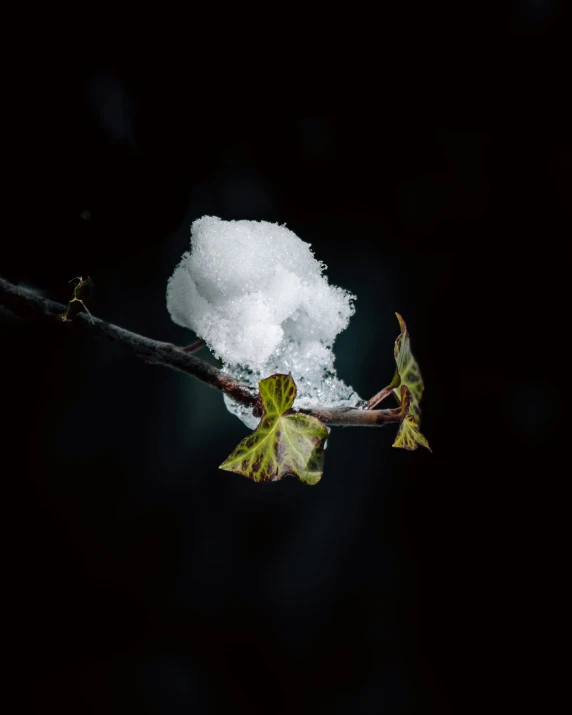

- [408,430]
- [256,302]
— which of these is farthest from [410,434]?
[256,302]

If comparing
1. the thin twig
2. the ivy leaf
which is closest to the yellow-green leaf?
the ivy leaf

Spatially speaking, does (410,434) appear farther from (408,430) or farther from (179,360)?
(179,360)

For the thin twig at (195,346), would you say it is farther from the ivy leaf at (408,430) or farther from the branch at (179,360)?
the ivy leaf at (408,430)

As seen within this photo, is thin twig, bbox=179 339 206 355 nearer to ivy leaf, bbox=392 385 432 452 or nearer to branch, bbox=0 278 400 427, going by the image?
branch, bbox=0 278 400 427

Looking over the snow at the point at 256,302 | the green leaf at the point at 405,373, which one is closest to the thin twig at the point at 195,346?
the snow at the point at 256,302
